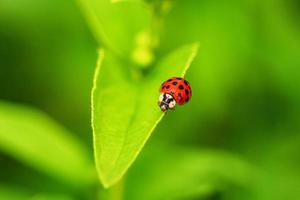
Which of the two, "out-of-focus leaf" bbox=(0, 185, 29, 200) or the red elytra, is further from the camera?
"out-of-focus leaf" bbox=(0, 185, 29, 200)

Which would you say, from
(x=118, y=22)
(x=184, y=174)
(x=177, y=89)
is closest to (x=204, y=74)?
(x=184, y=174)

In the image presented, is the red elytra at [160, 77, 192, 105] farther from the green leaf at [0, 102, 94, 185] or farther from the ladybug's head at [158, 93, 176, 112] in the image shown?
the green leaf at [0, 102, 94, 185]

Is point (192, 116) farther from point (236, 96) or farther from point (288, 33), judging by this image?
point (288, 33)

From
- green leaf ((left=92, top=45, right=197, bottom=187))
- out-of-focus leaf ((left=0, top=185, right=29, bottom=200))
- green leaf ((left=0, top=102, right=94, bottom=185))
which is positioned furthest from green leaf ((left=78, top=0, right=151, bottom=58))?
out-of-focus leaf ((left=0, top=185, right=29, bottom=200))

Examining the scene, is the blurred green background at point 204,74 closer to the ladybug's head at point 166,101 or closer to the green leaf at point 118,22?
the green leaf at point 118,22

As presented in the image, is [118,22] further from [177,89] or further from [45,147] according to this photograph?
[45,147]

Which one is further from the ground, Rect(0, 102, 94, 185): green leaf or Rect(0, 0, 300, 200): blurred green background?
Rect(0, 0, 300, 200): blurred green background

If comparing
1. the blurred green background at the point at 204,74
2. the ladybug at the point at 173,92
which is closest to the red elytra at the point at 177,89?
the ladybug at the point at 173,92

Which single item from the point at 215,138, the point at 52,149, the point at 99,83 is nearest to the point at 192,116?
the point at 215,138
